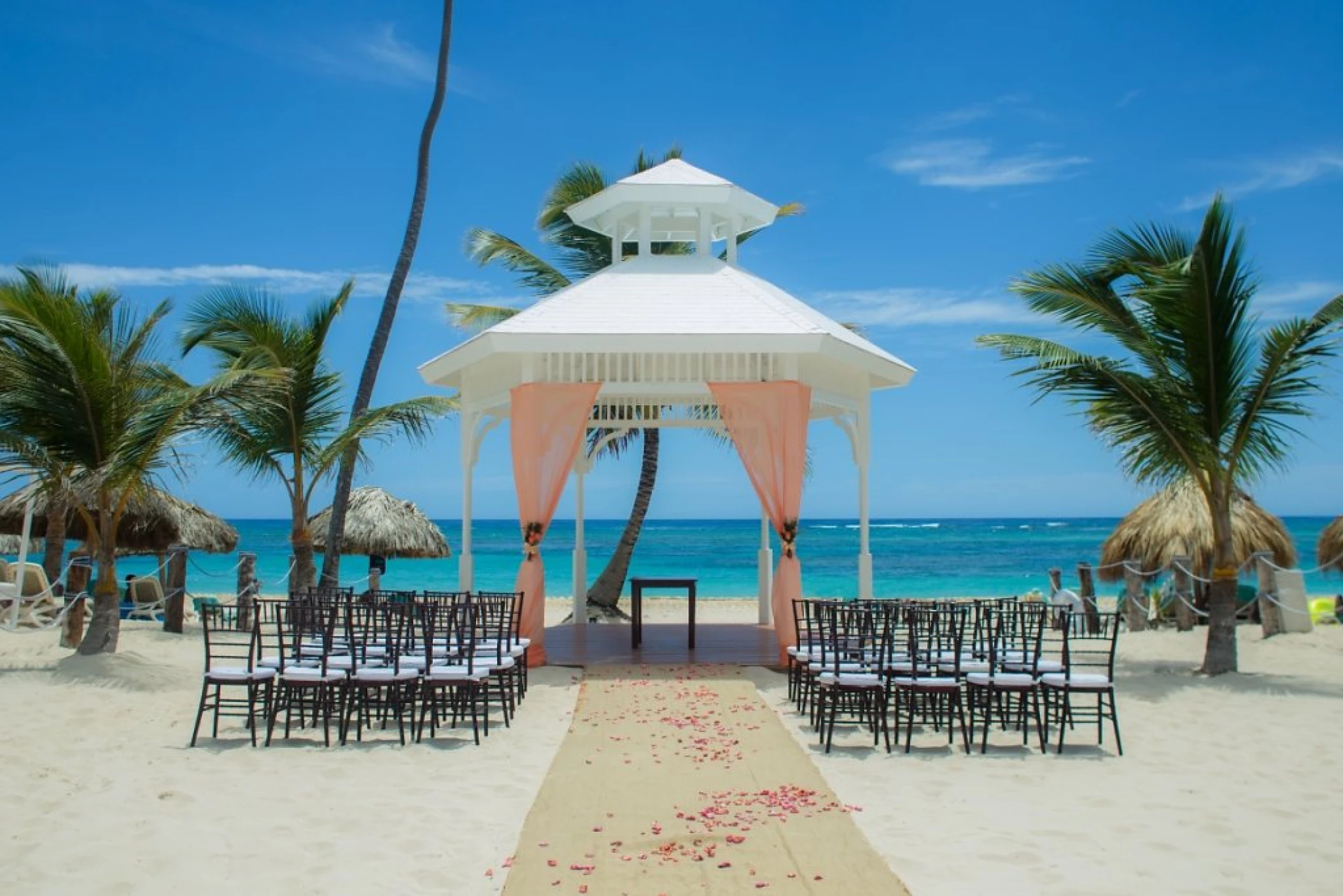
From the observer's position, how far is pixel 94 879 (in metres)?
4.98

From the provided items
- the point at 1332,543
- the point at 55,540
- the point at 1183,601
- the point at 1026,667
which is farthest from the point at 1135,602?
the point at 55,540

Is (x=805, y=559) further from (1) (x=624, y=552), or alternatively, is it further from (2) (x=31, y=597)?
(2) (x=31, y=597)

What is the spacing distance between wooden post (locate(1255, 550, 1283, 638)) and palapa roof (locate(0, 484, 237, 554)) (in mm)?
16961

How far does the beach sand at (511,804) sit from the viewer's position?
509 centimetres

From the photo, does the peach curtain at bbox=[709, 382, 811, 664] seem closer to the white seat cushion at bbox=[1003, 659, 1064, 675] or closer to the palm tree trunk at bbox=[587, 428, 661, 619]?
the white seat cushion at bbox=[1003, 659, 1064, 675]

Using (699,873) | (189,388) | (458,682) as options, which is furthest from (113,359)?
(699,873)

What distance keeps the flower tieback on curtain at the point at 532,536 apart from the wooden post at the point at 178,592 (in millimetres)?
6359

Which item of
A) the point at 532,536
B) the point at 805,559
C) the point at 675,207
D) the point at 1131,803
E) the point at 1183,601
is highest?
the point at 675,207

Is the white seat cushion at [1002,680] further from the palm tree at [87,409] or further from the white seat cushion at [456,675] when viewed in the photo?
the palm tree at [87,409]

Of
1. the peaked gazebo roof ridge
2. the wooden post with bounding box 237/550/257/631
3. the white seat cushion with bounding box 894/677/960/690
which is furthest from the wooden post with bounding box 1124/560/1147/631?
the wooden post with bounding box 237/550/257/631

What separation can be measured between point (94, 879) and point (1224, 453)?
10978 mm

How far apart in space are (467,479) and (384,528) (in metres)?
10.6

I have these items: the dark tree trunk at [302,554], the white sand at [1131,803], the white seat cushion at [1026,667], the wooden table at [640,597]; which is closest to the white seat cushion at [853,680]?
the white sand at [1131,803]

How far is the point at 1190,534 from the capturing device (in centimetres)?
1800
